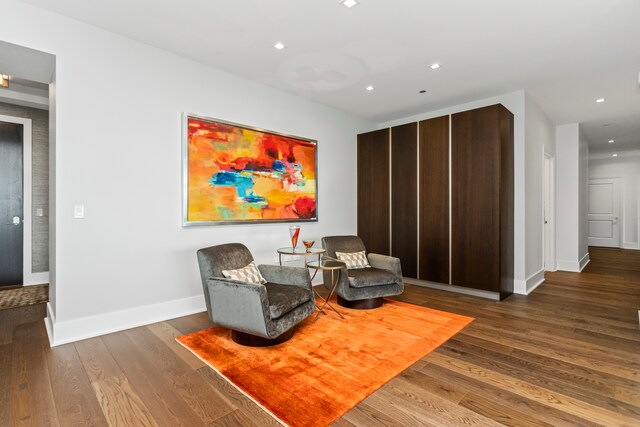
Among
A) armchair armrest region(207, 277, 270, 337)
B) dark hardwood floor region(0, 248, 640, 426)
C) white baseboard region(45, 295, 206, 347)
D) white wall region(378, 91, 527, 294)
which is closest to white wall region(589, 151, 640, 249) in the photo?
white wall region(378, 91, 527, 294)

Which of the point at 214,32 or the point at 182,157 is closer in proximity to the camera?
the point at 214,32

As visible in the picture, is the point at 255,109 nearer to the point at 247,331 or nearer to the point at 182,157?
the point at 182,157

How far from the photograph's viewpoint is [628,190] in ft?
29.6

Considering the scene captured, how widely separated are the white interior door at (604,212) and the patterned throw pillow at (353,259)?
9.35 m

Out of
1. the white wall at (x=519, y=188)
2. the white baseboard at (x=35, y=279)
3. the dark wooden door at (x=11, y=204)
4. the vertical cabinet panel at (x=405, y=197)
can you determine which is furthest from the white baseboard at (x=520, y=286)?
the dark wooden door at (x=11, y=204)

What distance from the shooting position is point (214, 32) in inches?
119

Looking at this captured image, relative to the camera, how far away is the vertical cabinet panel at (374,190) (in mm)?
5332

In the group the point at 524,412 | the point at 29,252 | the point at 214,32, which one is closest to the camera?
the point at 524,412

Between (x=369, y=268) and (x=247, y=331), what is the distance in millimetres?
1905

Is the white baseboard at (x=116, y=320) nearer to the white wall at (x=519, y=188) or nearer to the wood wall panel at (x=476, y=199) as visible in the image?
the wood wall panel at (x=476, y=199)

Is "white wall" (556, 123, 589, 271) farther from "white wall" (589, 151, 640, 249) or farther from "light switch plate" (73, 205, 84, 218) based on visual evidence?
"light switch plate" (73, 205, 84, 218)

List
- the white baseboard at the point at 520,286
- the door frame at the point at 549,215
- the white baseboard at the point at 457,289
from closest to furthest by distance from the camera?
the white baseboard at the point at 457,289 → the white baseboard at the point at 520,286 → the door frame at the point at 549,215

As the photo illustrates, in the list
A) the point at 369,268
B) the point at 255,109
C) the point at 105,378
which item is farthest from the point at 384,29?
the point at 105,378

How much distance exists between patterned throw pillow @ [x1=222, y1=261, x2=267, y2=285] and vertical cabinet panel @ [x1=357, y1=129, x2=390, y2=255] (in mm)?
2638
